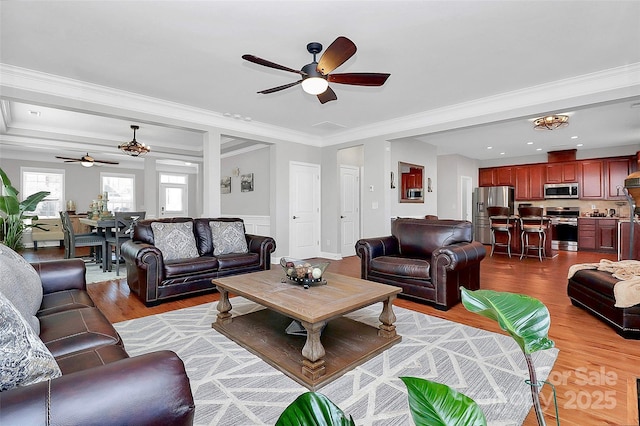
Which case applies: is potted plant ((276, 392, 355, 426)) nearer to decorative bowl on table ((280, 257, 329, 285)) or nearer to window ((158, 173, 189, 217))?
decorative bowl on table ((280, 257, 329, 285))

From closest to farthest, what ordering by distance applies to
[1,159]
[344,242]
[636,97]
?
1. [636,97]
2. [344,242]
3. [1,159]

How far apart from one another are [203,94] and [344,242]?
13.3ft

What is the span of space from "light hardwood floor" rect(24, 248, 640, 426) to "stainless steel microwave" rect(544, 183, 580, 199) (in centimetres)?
382

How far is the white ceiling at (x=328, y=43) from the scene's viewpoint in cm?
247

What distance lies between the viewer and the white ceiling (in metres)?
2.47

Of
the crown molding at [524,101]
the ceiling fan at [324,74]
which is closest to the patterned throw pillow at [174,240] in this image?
the ceiling fan at [324,74]

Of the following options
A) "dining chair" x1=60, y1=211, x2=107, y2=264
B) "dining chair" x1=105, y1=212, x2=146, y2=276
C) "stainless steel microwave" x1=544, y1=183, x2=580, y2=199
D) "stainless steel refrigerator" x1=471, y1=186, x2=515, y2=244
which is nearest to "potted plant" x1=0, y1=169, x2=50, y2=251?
"dining chair" x1=105, y1=212, x2=146, y2=276

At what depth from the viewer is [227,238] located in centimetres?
436

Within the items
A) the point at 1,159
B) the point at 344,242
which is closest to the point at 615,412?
the point at 344,242

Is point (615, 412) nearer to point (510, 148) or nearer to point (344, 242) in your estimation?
point (344, 242)

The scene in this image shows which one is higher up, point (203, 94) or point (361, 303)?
point (203, 94)

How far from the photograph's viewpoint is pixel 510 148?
7.99 metres

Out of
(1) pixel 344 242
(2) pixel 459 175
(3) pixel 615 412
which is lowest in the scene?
(3) pixel 615 412

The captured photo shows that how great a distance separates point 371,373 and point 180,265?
2.56 metres
